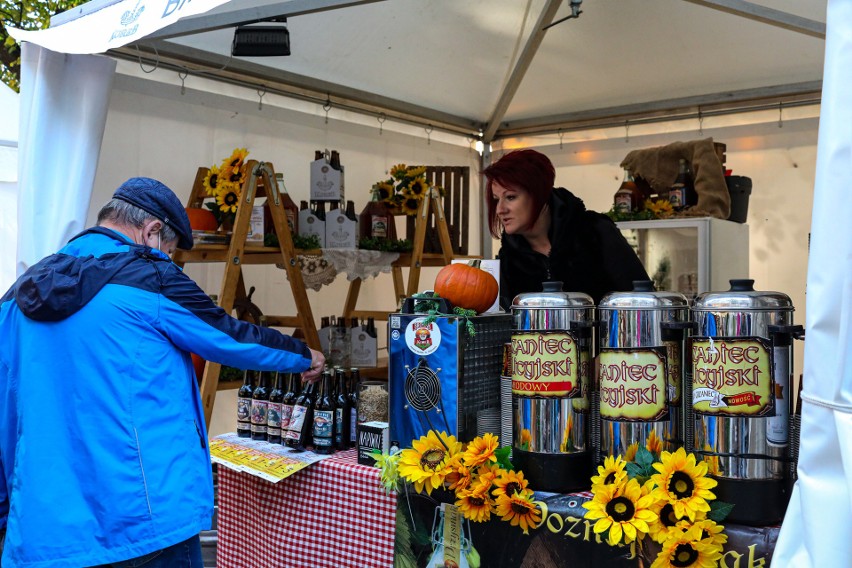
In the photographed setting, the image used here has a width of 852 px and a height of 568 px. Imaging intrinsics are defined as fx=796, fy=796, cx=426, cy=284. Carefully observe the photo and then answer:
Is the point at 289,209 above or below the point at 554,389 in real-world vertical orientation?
above

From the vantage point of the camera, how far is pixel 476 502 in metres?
1.80

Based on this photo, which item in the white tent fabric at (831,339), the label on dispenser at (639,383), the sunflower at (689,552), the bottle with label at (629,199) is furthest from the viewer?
the bottle with label at (629,199)

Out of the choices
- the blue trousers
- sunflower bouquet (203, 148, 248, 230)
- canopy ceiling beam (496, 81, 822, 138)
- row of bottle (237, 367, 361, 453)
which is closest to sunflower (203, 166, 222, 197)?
sunflower bouquet (203, 148, 248, 230)

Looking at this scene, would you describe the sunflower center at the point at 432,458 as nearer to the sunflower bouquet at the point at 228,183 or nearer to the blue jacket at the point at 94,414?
the blue jacket at the point at 94,414

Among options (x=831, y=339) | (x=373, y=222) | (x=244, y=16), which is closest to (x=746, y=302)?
(x=831, y=339)

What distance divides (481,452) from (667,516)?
430 mm

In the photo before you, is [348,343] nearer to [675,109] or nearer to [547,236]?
[547,236]

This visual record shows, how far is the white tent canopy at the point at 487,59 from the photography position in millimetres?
3146

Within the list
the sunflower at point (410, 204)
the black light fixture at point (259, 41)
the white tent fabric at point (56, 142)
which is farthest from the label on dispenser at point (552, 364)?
the sunflower at point (410, 204)

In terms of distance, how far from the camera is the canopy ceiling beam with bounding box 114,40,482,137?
13.0ft

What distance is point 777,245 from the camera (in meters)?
5.00

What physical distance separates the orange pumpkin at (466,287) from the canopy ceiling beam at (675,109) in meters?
3.45

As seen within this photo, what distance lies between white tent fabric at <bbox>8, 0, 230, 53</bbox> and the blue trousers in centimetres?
149

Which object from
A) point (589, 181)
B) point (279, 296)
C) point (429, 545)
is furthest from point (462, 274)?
point (589, 181)
